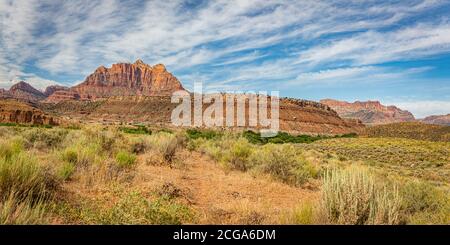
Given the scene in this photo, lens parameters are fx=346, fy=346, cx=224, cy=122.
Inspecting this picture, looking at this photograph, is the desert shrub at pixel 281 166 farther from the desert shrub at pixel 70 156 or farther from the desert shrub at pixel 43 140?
the desert shrub at pixel 43 140

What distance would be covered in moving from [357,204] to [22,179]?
5288 millimetres

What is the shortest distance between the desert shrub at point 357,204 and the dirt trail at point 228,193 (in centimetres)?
77

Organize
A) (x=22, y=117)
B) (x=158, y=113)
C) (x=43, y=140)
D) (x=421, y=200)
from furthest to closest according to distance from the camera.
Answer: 1. (x=158, y=113)
2. (x=22, y=117)
3. (x=43, y=140)
4. (x=421, y=200)

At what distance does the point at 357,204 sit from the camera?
512 cm

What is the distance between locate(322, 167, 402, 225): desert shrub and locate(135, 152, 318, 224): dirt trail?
0.77 m

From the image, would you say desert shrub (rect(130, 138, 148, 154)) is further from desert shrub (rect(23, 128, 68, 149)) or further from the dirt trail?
the dirt trail

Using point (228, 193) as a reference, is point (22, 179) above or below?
above

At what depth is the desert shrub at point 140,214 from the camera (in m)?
4.86

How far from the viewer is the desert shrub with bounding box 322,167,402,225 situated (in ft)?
16.3

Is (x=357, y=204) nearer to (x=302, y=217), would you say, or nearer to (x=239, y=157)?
(x=302, y=217)

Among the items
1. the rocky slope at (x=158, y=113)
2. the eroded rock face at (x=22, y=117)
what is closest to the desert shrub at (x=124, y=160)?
the eroded rock face at (x=22, y=117)

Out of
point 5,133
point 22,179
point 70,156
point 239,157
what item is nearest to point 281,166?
point 239,157

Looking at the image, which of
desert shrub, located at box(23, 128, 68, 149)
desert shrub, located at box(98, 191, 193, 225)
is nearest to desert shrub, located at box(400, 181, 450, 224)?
desert shrub, located at box(98, 191, 193, 225)
